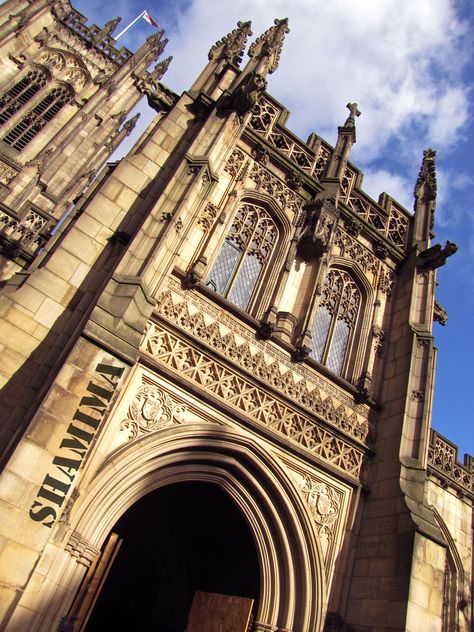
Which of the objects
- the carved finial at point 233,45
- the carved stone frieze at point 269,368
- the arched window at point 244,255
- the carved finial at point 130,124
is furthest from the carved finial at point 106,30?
the carved stone frieze at point 269,368

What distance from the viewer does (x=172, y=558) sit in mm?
10711

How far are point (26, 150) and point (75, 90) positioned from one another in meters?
7.05

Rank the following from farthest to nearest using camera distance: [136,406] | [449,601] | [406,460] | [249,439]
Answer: [449,601] → [406,460] → [249,439] → [136,406]

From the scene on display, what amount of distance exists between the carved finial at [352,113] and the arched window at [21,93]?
20067 mm

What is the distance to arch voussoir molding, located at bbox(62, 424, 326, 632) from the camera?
704 cm

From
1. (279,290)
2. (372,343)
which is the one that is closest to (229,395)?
(279,290)

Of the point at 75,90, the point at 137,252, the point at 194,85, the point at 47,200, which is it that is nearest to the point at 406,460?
the point at 137,252

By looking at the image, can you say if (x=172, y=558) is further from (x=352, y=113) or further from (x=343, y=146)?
(x=352, y=113)

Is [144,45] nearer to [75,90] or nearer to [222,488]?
[75,90]

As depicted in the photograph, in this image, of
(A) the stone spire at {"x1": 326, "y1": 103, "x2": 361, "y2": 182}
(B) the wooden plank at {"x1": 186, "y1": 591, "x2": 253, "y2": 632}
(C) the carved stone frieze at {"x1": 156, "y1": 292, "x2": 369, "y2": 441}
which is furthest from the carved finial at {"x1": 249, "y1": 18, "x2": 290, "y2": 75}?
(B) the wooden plank at {"x1": 186, "y1": 591, "x2": 253, "y2": 632}

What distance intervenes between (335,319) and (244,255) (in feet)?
8.59

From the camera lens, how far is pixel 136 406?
7262 mm

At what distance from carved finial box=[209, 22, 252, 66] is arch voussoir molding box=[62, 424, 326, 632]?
9092mm

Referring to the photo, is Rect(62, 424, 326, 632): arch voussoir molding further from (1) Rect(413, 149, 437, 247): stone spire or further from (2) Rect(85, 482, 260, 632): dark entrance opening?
(1) Rect(413, 149, 437, 247): stone spire
